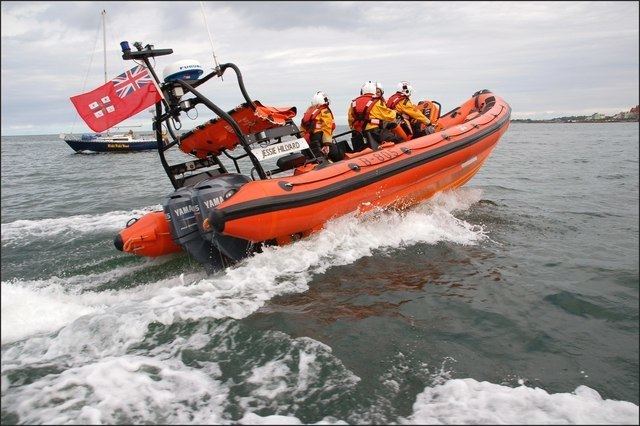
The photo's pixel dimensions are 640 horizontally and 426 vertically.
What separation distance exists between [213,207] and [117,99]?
146cm

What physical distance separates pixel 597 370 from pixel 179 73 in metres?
4.30

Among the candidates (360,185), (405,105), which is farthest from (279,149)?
(405,105)

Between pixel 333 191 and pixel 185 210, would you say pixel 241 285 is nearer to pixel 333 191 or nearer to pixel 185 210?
pixel 185 210

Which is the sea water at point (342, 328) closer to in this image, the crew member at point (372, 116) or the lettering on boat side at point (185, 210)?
the lettering on boat side at point (185, 210)

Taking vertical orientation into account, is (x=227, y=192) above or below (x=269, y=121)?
below

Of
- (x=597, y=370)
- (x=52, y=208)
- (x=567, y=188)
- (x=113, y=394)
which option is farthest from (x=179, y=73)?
(x=567, y=188)

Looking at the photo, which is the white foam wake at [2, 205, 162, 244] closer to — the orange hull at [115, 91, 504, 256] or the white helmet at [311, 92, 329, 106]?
the orange hull at [115, 91, 504, 256]

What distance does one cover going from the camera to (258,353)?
2881mm

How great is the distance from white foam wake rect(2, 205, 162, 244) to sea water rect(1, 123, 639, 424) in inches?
4.7

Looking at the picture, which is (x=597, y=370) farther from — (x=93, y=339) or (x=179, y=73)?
(x=179, y=73)

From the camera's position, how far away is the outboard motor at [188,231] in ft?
14.4

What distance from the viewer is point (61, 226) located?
21.4 ft

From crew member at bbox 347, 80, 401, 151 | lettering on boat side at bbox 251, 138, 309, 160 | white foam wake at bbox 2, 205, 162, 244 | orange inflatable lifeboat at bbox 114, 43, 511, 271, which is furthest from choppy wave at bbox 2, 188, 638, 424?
crew member at bbox 347, 80, 401, 151

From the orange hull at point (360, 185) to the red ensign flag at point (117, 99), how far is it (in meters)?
1.38
